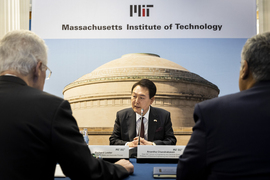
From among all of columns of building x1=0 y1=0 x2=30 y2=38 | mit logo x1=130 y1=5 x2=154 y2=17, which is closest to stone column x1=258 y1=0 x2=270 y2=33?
mit logo x1=130 y1=5 x2=154 y2=17

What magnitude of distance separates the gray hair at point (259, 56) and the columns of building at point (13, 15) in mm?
3983

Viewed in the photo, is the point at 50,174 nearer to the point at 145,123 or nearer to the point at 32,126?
the point at 32,126

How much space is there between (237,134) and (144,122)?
2.57 m

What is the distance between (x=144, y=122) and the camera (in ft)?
12.4

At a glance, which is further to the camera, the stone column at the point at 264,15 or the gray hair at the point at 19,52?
the stone column at the point at 264,15

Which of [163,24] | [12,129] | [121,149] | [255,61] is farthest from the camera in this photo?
[163,24]

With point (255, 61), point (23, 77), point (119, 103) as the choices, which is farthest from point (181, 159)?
point (119, 103)

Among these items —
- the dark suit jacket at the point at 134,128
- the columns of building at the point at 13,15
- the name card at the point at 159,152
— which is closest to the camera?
the name card at the point at 159,152

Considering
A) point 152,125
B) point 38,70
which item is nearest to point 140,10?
point 152,125

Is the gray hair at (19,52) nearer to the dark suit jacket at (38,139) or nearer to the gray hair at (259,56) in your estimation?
the dark suit jacket at (38,139)

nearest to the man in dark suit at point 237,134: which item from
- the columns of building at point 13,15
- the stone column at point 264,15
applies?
the stone column at point 264,15

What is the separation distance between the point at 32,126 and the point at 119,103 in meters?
5.25

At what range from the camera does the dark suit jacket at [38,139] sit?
48.7 inches

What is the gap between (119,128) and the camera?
3611 millimetres
